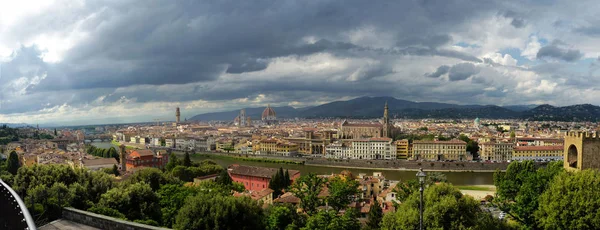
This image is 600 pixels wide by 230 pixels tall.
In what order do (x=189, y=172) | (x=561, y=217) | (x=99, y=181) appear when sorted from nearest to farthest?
(x=561, y=217) → (x=99, y=181) → (x=189, y=172)

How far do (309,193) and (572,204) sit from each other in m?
9.95

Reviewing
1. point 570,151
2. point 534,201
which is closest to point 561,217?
point 534,201

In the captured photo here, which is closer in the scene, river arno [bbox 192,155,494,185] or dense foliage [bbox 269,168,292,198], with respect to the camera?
dense foliage [bbox 269,168,292,198]

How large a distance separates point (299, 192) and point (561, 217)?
1051cm

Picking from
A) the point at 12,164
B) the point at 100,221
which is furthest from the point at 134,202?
the point at 12,164

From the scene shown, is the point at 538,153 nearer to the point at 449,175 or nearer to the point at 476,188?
the point at 449,175

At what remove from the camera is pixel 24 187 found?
37.8ft

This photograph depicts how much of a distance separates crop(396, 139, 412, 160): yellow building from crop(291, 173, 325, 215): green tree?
30571 mm

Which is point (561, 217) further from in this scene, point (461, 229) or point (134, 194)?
point (134, 194)

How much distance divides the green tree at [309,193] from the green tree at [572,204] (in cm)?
775

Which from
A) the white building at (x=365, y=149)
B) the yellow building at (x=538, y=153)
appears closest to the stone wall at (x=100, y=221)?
the white building at (x=365, y=149)

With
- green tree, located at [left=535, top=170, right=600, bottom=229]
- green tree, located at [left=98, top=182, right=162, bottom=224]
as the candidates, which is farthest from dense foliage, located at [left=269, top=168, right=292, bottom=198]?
green tree, located at [left=535, top=170, right=600, bottom=229]

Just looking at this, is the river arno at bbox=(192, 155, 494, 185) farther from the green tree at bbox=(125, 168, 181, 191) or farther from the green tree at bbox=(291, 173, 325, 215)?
the green tree at bbox=(125, 168, 181, 191)

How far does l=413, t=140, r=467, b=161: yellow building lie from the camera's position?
46750mm
